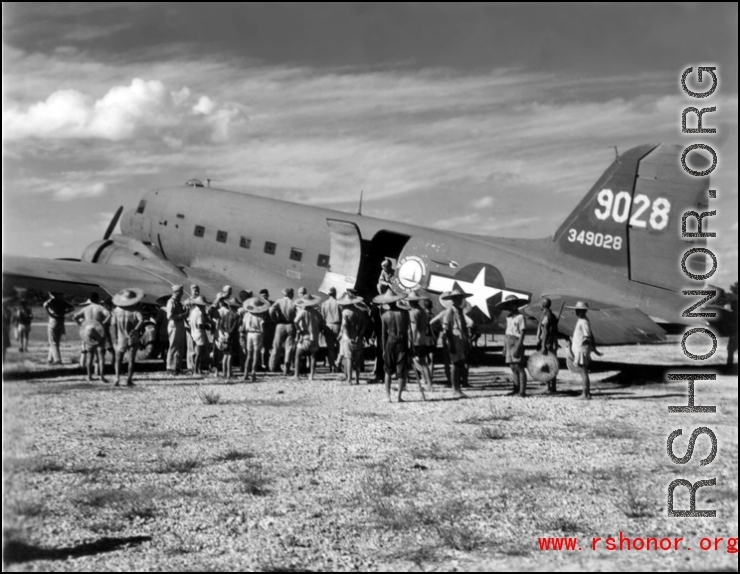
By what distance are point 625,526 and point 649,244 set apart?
10.3 metres

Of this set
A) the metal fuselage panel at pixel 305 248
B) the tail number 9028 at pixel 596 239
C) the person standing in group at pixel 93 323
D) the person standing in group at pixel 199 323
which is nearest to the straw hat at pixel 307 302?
the person standing in group at pixel 199 323

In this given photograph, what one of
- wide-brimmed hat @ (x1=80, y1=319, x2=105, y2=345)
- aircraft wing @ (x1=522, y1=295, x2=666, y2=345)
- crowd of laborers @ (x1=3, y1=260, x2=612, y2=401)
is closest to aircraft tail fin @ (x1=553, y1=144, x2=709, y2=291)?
aircraft wing @ (x1=522, y1=295, x2=666, y2=345)

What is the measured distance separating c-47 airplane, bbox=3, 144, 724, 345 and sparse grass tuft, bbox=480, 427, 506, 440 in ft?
16.0

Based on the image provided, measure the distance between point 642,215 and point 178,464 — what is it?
11.5 meters

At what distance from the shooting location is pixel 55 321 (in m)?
17.4

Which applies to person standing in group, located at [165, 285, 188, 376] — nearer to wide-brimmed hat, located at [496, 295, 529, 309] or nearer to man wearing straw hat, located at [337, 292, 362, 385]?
man wearing straw hat, located at [337, 292, 362, 385]

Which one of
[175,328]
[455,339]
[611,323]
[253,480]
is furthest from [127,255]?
[253,480]

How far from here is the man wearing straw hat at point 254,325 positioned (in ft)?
49.4

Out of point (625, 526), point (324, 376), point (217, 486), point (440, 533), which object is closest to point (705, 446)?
point (625, 526)

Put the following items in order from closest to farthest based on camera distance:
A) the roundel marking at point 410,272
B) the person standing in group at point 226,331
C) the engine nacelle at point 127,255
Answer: the person standing in group at point 226,331 < the roundel marking at point 410,272 < the engine nacelle at point 127,255

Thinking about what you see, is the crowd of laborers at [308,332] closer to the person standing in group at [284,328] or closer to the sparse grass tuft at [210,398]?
the person standing in group at [284,328]

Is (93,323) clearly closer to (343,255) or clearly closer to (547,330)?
(343,255)

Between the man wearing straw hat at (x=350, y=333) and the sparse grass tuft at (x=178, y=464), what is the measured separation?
22.7 feet

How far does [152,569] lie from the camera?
5.08 m
